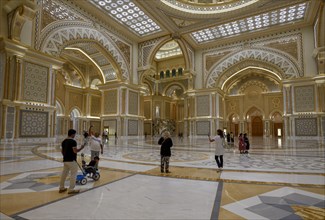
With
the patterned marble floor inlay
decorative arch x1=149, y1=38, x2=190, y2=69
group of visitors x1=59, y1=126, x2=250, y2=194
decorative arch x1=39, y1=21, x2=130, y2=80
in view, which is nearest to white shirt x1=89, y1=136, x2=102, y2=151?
group of visitors x1=59, y1=126, x2=250, y2=194

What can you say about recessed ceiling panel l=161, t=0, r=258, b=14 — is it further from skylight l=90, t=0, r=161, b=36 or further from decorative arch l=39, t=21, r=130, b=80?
decorative arch l=39, t=21, r=130, b=80

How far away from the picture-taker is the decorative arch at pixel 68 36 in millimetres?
11641

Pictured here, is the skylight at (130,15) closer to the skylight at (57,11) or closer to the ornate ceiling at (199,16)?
the ornate ceiling at (199,16)

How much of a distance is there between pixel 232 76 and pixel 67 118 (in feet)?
59.1

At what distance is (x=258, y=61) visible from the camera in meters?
18.6

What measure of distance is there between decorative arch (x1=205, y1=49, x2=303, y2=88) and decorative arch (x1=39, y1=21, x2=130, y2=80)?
31.4 feet

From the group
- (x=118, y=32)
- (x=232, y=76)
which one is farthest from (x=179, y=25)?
(x=232, y=76)

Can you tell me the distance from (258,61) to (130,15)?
1178cm

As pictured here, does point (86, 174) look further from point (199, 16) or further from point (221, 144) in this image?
point (199, 16)

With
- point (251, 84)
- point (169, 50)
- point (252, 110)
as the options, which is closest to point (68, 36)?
point (169, 50)

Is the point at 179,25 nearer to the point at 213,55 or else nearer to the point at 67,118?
the point at 213,55

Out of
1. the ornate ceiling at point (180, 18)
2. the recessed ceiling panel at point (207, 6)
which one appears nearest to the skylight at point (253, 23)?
the ornate ceiling at point (180, 18)

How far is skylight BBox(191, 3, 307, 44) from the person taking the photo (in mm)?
15008

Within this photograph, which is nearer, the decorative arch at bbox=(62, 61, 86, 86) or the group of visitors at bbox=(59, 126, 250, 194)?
the group of visitors at bbox=(59, 126, 250, 194)
